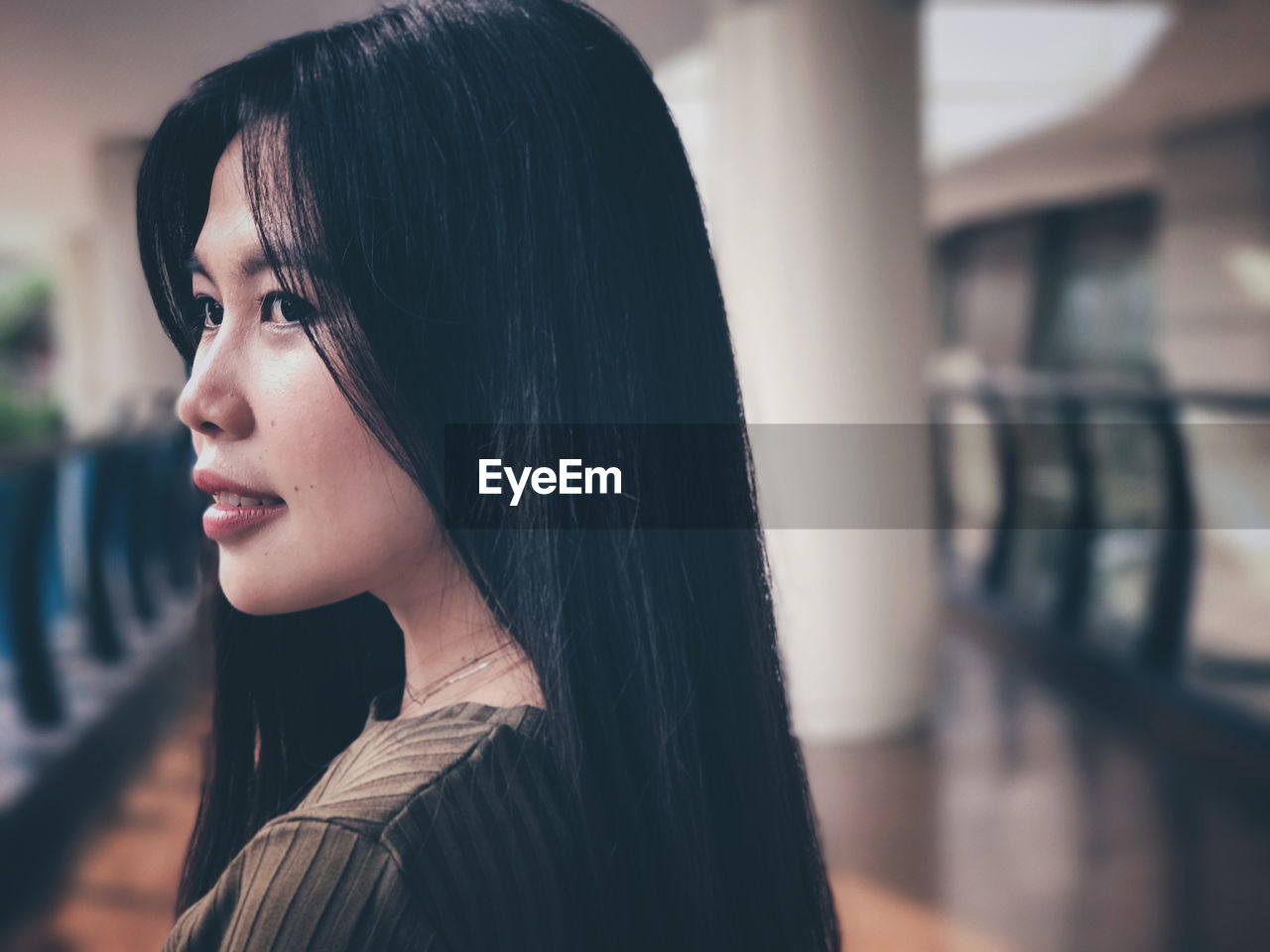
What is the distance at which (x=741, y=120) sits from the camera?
9.64ft

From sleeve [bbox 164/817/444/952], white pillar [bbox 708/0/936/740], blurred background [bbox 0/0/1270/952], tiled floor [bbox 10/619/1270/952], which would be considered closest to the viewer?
sleeve [bbox 164/817/444/952]

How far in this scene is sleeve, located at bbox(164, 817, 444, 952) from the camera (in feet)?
1.50

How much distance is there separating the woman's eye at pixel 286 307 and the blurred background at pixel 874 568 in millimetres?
132

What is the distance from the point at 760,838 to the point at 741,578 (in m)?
0.13

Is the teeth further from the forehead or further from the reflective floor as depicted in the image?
the reflective floor

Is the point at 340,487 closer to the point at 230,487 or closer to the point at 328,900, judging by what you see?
the point at 230,487

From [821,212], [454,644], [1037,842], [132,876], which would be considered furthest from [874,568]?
[454,644]

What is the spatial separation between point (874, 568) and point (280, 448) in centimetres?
277

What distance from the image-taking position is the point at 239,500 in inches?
20.7

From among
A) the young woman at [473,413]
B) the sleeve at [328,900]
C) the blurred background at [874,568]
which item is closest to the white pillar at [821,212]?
the blurred background at [874,568]

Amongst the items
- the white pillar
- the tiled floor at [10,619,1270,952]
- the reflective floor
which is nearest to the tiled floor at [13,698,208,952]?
the tiled floor at [10,619,1270,952]

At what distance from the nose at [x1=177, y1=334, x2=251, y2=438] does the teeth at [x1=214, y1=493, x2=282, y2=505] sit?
3cm

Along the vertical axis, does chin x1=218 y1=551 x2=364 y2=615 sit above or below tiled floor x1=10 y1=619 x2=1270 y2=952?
above

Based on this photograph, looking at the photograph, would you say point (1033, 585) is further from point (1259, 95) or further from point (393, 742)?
point (393, 742)
